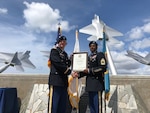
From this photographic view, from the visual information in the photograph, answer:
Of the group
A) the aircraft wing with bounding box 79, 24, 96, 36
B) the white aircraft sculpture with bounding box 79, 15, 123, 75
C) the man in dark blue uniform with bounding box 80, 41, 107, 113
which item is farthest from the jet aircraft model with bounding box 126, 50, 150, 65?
the man in dark blue uniform with bounding box 80, 41, 107, 113

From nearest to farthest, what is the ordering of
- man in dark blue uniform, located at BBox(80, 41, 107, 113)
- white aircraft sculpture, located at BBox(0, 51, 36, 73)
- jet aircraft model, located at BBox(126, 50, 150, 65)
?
man in dark blue uniform, located at BBox(80, 41, 107, 113) → jet aircraft model, located at BBox(126, 50, 150, 65) → white aircraft sculpture, located at BBox(0, 51, 36, 73)

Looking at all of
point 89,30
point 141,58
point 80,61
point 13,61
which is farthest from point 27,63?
point 80,61

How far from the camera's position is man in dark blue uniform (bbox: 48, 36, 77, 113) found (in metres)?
3.41

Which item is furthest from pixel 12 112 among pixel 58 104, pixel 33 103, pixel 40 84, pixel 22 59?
pixel 22 59

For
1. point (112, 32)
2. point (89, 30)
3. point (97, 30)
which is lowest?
point (112, 32)

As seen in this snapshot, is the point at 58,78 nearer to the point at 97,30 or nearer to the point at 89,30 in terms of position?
the point at 97,30

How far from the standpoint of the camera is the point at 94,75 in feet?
12.4

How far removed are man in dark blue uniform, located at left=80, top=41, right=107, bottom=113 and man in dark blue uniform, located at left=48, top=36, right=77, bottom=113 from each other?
43cm

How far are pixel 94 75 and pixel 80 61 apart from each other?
33 cm

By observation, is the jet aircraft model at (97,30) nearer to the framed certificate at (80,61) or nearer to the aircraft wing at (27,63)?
the aircraft wing at (27,63)

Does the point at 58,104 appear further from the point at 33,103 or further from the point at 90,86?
the point at 33,103

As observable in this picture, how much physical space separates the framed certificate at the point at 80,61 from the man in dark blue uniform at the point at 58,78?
0.30m

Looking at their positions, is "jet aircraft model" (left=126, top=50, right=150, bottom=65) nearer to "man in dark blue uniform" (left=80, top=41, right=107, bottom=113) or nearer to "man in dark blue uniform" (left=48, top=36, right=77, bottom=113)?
"man in dark blue uniform" (left=80, top=41, right=107, bottom=113)


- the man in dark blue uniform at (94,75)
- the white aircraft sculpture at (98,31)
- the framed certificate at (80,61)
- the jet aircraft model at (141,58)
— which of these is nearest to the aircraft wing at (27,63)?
the white aircraft sculpture at (98,31)
